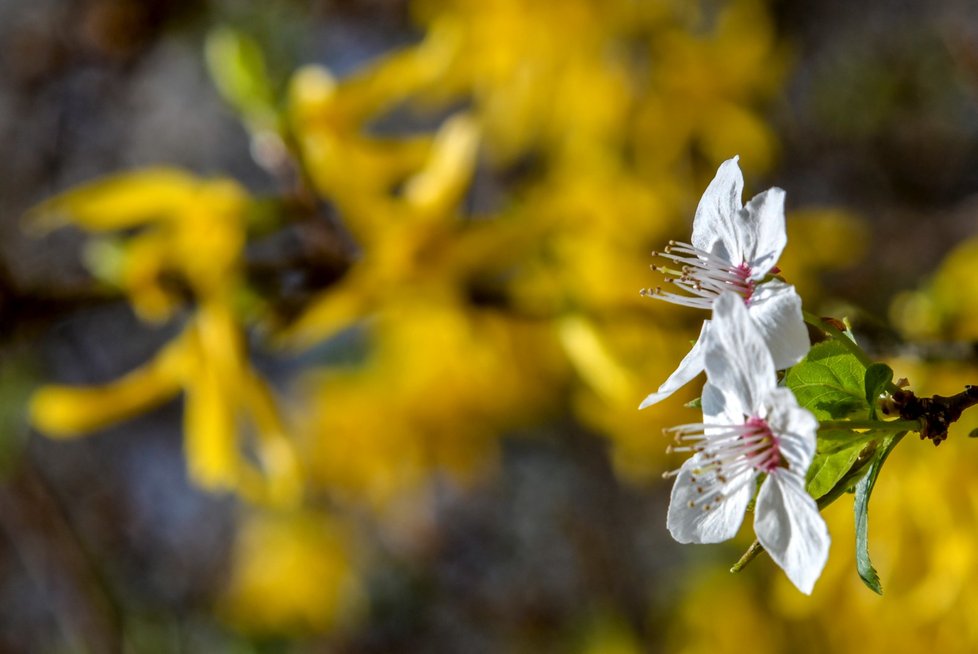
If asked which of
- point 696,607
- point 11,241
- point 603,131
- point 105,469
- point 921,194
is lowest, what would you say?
point 105,469

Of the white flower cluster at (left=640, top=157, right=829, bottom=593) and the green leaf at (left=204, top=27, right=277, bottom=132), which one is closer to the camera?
A: the white flower cluster at (left=640, top=157, right=829, bottom=593)

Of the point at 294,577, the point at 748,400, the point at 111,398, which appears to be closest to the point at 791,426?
the point at 748,400

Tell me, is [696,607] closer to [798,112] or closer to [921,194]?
[921,194]

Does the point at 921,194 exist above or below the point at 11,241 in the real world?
above

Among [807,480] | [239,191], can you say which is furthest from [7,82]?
[807,480]

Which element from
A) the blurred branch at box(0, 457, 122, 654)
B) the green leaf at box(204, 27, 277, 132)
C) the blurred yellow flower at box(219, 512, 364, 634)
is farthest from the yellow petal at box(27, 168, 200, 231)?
the blurred yellow flower at box(219, 512, 364, 634)

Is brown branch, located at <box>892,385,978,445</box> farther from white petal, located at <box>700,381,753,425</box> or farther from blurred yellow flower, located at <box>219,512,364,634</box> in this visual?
blurred yellow flower, located at <box>219,512,364,634</box>

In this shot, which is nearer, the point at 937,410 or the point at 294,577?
the point at 937,410

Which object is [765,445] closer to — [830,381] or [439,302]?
[830,381]
